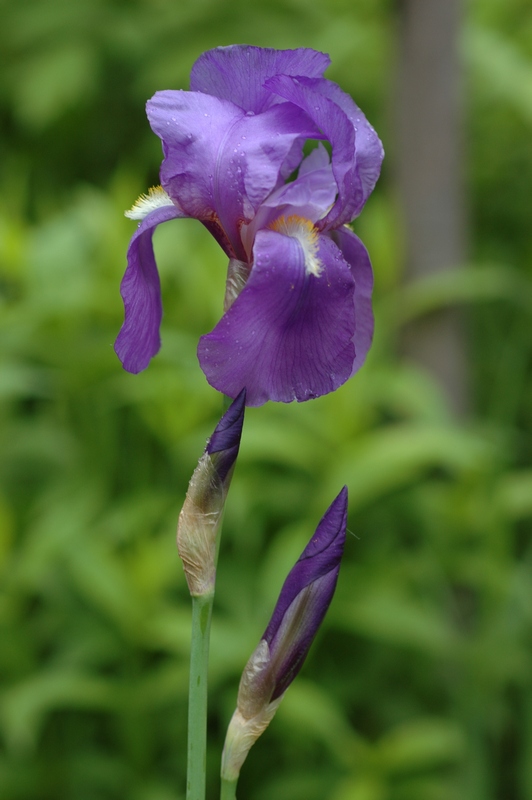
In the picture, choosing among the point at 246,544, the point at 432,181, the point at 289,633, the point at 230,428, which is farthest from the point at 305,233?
the point at 432,181

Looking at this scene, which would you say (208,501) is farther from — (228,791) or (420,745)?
(420,745)

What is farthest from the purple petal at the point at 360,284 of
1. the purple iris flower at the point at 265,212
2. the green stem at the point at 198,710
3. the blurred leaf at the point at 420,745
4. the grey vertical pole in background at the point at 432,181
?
the grey vertical pole in background at the point at 432,181

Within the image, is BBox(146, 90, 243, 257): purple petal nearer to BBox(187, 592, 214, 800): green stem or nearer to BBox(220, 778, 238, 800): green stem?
BBox(187, 592, 214, 800): green stem

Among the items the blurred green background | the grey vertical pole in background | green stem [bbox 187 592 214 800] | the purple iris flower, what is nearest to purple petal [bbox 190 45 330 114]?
the purple iris flower

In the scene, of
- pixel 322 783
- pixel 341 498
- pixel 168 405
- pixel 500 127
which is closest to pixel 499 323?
pixel 500 127

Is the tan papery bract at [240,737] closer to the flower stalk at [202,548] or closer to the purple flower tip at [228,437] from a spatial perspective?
the flower stalk at [202,548]

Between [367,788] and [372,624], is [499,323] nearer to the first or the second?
[372,624]
